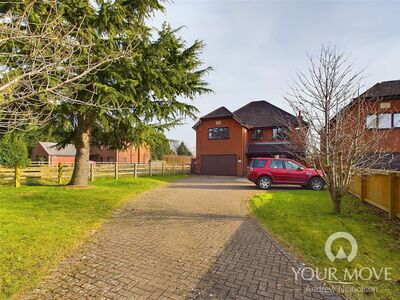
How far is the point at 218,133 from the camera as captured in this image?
2927 centimetres

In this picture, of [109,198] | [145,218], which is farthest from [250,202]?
[109,198]

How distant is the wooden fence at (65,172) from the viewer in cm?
1470

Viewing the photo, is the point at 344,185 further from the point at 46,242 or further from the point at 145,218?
the point at 46,242

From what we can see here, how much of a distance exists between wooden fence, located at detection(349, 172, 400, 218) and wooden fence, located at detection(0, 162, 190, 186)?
15.2 metres

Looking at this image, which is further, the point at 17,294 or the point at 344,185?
the point at 344,185

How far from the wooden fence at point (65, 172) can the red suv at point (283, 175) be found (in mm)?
10239

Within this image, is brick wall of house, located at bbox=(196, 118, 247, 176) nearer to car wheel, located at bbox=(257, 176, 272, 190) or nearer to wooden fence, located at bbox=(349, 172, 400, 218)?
car wheel, located at bbox=(257, 176, 272, 190)

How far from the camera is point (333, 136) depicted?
8.16 meters

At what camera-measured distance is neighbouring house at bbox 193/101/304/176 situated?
28.0 m

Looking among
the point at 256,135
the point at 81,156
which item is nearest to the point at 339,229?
the point at 81,156

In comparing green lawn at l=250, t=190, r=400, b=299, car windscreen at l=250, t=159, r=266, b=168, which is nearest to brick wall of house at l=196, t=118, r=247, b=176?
car windscreen at l=250, t=159, r=266, b=168

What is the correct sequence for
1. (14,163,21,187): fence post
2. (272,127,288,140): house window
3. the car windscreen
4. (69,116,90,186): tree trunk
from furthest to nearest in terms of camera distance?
the car windscreen, (14,163,21,187): fence post, (69,116,90,186): tree trunk, (272,127,288,140): house window

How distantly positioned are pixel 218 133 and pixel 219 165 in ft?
11.4

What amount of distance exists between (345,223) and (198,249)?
4.49 m
